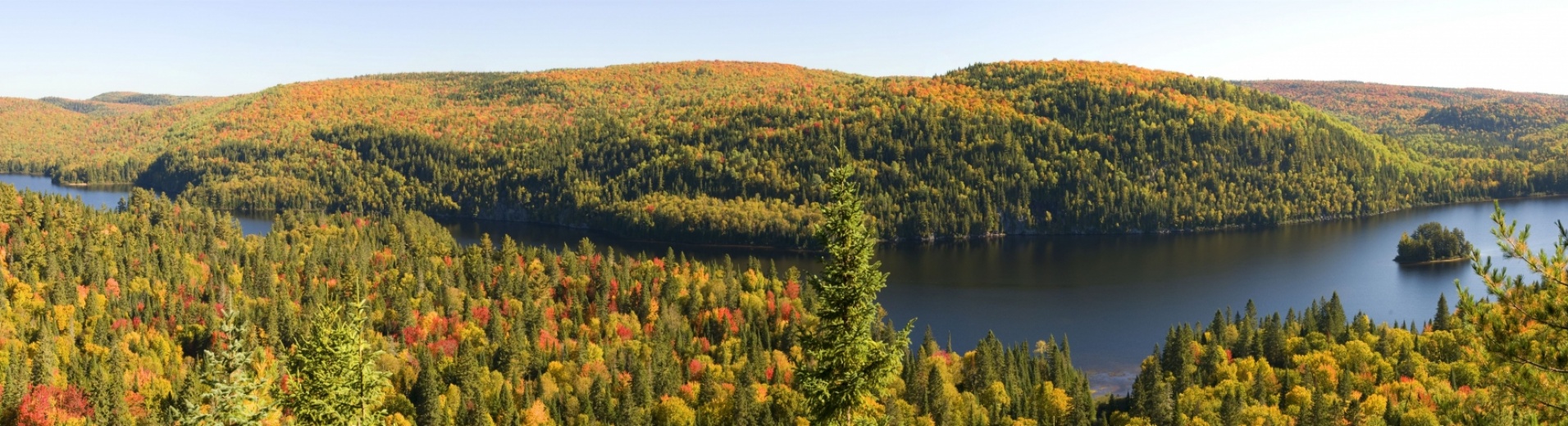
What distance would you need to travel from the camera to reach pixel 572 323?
488 feet

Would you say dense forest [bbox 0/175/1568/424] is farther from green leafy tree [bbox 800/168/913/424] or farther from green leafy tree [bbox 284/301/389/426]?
green leafy tree [bbox 800/168/913/424]

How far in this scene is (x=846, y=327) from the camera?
1313 inches

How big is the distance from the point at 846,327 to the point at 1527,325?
18.7 m

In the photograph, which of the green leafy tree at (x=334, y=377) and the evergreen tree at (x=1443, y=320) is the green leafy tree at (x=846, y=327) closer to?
the green leafy tree at (x=334, y=377)

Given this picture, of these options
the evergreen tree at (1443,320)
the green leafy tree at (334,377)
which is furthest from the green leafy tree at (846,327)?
the evergreen tree at (1443,320)

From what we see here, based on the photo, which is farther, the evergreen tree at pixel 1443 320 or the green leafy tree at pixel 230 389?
the evergreen tree at pixel 1443 320

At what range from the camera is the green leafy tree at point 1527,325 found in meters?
23.9

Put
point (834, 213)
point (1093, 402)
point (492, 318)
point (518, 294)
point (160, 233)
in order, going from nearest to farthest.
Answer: point (834, 213)
point (1093, 402)
point (492, 318)
point (518, 294)
point (160, 233)

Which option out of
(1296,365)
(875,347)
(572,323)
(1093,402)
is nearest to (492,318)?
(572,323)

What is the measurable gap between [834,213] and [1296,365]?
10626 centimetres

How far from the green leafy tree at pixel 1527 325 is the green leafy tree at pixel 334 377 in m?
33.7

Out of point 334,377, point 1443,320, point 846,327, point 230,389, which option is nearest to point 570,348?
point 230,389

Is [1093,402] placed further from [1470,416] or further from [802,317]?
[1470,416]

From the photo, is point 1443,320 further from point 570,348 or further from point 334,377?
point 334,377
